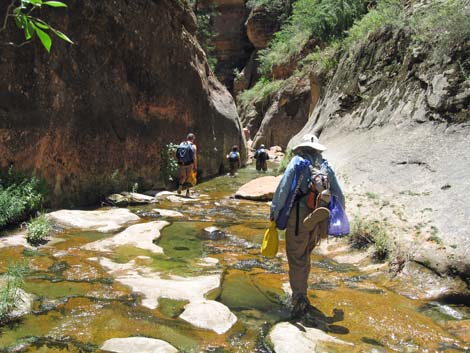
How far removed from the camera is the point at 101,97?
10.5 meters

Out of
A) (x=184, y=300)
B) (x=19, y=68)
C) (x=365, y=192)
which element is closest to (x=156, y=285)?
(x=184, y=300)

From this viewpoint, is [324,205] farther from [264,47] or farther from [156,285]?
[264,47]

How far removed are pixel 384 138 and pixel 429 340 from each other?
6677 mm

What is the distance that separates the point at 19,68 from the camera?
8.38m

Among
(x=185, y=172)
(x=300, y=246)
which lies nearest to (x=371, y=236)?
(x=300, y=246)

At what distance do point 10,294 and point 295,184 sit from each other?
2924 mm

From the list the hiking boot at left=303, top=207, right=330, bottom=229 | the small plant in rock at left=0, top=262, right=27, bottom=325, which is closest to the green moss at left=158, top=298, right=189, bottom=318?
the small plant in rock at left=0, top=262, right=27, bottom=325

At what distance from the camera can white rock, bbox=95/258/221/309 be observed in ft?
15.7

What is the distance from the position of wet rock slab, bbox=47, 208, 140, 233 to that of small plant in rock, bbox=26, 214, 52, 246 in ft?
2.66

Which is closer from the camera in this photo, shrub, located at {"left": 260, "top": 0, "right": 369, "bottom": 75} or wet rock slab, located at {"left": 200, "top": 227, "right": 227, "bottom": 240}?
wet rock slab, located at {"left": 200, "top": 227, "right": 227, "bottom": 240}

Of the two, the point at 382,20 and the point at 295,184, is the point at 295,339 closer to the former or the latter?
the point at 295,184

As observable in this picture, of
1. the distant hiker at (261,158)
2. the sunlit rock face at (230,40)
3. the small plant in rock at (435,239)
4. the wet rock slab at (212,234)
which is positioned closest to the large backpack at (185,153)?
the wet rock slab at (212,234)

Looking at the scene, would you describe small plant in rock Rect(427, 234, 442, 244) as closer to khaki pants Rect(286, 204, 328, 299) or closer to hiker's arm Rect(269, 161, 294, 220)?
khaki pants Rect(286, 204, 328, 299)

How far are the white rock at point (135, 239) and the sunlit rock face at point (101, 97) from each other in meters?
2.69
